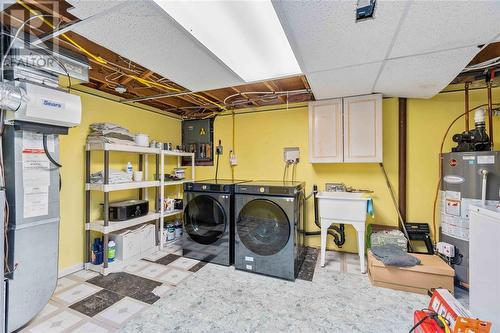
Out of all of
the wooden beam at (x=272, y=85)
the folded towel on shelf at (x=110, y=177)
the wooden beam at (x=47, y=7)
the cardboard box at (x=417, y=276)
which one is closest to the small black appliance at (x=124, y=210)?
the folded towel on shelf at (x=110, y=177)

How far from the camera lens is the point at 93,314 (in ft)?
6.00

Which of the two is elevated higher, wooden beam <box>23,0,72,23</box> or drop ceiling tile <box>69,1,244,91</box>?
wooden beam <box>23,0,72,23</box>

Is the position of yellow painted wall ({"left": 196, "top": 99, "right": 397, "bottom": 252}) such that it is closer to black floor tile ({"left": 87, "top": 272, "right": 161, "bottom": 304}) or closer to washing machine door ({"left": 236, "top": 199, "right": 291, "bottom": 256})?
washing machine door ({"left": 236, "top": 199, "right": 291, "bottom": 256})

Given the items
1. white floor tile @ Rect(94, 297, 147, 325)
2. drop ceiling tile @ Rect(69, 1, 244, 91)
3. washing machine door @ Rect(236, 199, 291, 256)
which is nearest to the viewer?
drop ceiling tile @ Rect(69, 1, 244, 91)

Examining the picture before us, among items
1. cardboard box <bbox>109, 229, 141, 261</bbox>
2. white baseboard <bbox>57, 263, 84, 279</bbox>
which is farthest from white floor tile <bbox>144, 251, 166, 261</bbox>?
white baseboard <bbox>57, 263, 84, 279</bbox>

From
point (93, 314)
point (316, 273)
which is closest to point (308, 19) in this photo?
point (316, 273)

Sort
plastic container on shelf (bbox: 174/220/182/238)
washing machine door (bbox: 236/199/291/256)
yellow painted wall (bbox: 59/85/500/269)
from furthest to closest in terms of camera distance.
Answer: plastic container on shelf (bbox: 174/220/182/238), yellow painted wall (bbox: 59/85/500/269), washing machine door (bbox: 236/199/291/256)

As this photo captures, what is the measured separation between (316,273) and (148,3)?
2.82 meters

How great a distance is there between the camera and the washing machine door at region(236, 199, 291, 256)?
8.09 feet

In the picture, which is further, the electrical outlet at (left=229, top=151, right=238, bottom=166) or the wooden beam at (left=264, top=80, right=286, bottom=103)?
the electrical outlet at (left=229, top=151, right=238, bottom=166)

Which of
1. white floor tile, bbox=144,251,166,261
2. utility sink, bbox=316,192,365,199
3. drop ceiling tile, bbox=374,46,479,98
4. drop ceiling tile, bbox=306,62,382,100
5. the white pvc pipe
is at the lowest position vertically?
white floor tile, bbox=144,251,166,261

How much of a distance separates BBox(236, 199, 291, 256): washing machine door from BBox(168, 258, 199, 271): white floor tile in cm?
73

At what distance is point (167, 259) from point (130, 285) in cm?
64

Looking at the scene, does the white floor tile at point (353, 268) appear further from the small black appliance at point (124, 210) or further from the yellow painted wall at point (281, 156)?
the small black appliance at point (124, 210)
